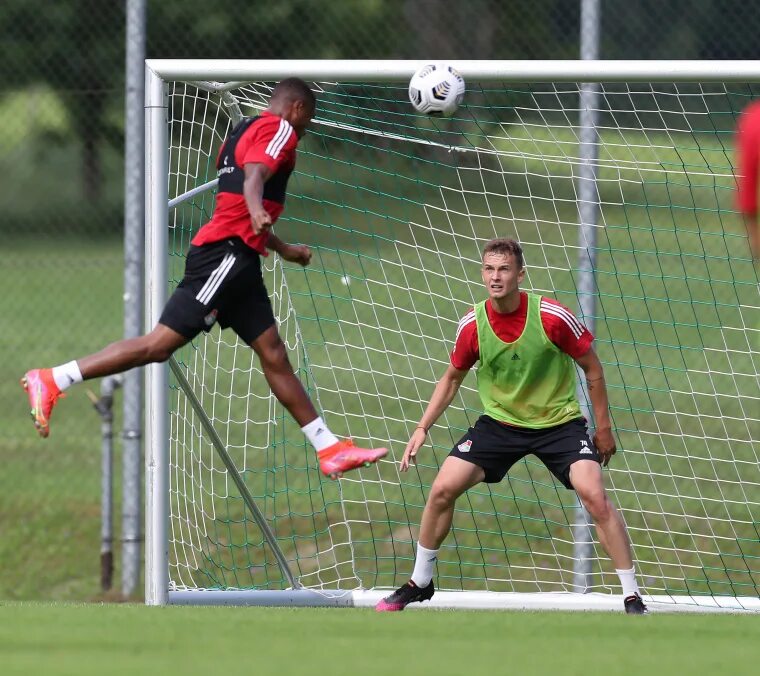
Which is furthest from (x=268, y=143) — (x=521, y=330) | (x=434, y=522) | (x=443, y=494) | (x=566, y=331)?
(x=434, y=522)

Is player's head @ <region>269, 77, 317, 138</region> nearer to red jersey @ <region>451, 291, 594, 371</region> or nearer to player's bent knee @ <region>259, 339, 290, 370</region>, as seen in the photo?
player's bent knee @ <region>259, 339, 290, 370</region>

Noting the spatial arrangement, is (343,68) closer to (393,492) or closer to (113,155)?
(393,492)

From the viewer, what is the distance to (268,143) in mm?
6332

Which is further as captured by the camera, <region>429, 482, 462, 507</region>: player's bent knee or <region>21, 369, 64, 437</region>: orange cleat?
<region>429, 482, 462, 507</region>: player's bent knee

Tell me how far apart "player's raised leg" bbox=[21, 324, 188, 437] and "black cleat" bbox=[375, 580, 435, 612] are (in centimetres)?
165

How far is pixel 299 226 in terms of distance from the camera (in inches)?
457

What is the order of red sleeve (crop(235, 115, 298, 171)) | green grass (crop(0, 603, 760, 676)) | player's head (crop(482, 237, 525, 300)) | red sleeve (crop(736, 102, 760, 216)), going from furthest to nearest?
player's head (crop(482, 237, 525, 300)), red sleeve (crop(235, 115, 298, 171)), green grass (crop(0, 603, 760, 676)), red sleeve (crop(736, 102, 760, 216))

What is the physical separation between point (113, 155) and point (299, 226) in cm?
414

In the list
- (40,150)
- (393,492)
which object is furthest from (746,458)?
(40,150)

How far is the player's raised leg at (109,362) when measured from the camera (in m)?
6.50

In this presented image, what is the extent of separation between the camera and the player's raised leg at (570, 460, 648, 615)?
6832 mm

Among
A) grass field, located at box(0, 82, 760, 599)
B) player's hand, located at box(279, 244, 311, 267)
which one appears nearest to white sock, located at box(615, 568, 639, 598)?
→ grass field, located at box(0, 82, 760, 599)

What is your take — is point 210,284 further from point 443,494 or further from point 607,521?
point 607,521

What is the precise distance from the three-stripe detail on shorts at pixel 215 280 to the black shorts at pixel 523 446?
150cm
